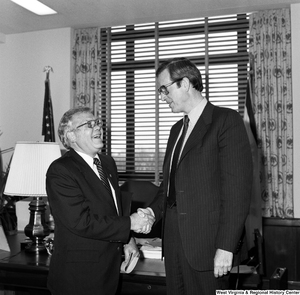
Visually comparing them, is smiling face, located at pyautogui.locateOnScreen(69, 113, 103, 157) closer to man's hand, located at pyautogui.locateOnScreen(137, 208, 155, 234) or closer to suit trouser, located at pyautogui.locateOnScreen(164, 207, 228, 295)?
man's hand, located at pyautogui.locateOnScreen(137, 208, 155, 234)

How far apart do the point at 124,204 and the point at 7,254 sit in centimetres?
87

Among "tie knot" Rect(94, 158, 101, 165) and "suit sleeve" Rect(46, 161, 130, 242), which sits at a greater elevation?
"tie knot" Rect(94, 158, 101, 165)

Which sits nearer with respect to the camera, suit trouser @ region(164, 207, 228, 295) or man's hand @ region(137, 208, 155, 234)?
suit trouser @ region(164, 207, 228, 295)

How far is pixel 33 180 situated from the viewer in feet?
→ 9.50

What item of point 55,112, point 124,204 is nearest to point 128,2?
point 55,112

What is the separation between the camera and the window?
568 cm

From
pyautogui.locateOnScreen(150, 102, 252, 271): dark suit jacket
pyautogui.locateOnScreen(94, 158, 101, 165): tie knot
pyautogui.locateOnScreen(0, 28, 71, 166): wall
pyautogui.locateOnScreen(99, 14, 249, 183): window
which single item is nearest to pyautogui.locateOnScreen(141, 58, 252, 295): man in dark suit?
pyautogui.locateOnScreen(150, 102, 252, 271): dark suit jacket

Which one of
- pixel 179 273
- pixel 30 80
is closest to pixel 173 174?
pixel 179 273

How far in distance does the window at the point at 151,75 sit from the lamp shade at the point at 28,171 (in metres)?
3.14

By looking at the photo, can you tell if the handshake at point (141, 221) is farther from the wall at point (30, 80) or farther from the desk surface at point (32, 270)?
the wall at point (30, 80)

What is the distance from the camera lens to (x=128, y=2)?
16.6ft

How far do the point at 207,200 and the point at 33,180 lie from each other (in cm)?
140

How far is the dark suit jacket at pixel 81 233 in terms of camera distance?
81.2 inches

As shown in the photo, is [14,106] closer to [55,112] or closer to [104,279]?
[55,112]
